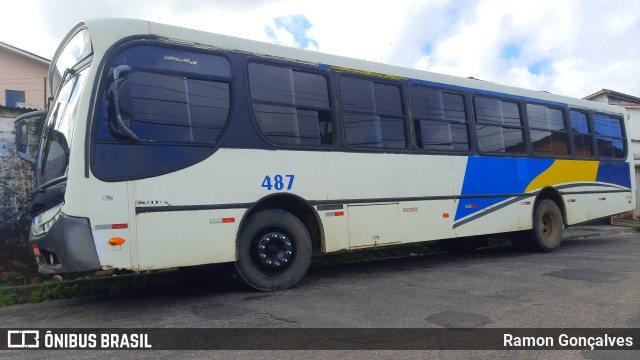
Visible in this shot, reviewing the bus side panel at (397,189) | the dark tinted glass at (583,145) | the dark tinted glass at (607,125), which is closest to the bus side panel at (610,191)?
the dark tinted glass at (583,145)

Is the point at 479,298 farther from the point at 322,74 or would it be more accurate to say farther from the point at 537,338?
the point at 322,74

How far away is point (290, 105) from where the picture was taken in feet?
21.7

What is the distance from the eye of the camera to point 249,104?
622 centimetres

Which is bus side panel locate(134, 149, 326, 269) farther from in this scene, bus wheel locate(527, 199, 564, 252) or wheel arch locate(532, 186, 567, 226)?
wheel arch locate(532, 186, 567, 226)

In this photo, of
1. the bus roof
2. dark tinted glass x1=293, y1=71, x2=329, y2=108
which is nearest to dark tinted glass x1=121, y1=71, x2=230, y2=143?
the bus roof

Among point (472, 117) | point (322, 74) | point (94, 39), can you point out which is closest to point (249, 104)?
point (322, 74)

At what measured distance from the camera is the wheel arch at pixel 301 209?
640 centimetres

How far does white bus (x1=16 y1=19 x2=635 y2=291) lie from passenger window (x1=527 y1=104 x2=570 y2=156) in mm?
1444

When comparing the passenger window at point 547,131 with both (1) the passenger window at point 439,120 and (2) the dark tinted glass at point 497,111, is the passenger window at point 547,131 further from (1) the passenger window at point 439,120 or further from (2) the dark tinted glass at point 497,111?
(1) the passenger window at point 439,120

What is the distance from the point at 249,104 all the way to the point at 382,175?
2.35 meters

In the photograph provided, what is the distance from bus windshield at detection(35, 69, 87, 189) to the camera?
528cm

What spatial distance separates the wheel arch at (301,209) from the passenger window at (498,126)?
3992 mm

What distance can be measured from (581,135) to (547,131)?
1371mm

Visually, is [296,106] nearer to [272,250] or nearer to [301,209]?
[301,209]
